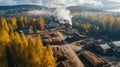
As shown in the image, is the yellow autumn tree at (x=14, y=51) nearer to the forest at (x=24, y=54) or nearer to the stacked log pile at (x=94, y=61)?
the forest at (x=24, y=54)

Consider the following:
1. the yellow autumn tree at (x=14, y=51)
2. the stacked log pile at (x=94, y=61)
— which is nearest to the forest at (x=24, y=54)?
the yellow autumn tree at (x=14, y=51)

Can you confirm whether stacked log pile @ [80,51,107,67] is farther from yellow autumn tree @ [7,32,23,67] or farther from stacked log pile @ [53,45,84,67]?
yellow autumn tree @ [7,32,23,67]

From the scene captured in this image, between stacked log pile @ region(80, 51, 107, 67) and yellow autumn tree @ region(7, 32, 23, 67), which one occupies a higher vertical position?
yellow autumn tree @ region(7, 32, 23, 67)

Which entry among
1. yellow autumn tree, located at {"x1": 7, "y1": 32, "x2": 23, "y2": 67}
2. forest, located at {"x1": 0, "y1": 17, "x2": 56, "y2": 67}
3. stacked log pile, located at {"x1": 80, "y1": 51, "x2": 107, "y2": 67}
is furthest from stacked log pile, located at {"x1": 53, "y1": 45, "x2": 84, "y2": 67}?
yellow autumn tree, located at {"x1": 7, "y1": 32, "x2": 23, "y2": 67}

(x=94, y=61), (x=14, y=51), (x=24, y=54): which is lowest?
(x=94, y=61)

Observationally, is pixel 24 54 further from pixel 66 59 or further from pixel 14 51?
pixel 66 59

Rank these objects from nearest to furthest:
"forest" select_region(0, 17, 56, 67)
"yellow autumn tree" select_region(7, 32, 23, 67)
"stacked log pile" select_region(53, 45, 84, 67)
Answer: "forest" select_region(0, 17, 56, 67), "yellow autumn tree" select_region(7, 32, 23, 67), "stacked log pile" select_region(53, 45, 84, 67)

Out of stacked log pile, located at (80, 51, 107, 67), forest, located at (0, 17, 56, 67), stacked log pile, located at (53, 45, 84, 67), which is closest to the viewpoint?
forest, located at (0, 17, 56, 67)

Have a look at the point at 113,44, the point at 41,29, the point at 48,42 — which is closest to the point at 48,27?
the point at 41,29

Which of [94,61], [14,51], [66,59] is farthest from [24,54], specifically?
[94,61]

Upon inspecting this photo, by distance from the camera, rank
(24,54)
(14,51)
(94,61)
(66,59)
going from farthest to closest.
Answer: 1. (66,59)
2. (94,61)
3. (14,51)
4. (24,54)

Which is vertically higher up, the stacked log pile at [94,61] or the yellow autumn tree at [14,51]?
the yellow autumn tree at [14,51]
